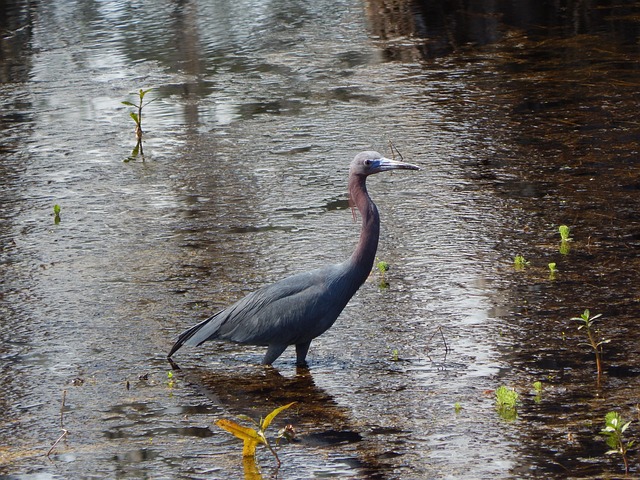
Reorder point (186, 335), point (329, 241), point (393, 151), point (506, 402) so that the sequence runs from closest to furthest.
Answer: point (506, 402)
point (186, 335)
point (329, 241)
point (393, 151)

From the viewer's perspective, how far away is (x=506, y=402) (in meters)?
5.15

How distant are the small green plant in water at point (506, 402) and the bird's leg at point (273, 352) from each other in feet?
4.23

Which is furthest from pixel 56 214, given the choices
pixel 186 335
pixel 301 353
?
pixel 301 353

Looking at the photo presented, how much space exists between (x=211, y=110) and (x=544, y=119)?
133 inches

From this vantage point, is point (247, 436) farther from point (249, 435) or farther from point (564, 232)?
point (564, 232)

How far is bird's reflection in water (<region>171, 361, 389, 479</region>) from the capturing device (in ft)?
16.5

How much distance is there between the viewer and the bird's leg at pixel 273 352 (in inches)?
234

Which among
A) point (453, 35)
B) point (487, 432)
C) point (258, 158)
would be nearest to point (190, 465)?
point (487, 432)

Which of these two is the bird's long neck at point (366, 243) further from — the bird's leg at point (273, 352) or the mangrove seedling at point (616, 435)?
the mangrove seedling at point (616, 435)

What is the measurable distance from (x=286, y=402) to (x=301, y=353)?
1.50 feet

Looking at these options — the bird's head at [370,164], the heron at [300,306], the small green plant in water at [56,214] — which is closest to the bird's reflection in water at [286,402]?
the heron at [300,306]

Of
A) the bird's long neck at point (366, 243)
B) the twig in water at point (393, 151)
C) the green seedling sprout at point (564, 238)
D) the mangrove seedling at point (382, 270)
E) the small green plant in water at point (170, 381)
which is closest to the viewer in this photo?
the small green plant in water at point (170, 381)

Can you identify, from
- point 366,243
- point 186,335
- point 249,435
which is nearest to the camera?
point 249,435

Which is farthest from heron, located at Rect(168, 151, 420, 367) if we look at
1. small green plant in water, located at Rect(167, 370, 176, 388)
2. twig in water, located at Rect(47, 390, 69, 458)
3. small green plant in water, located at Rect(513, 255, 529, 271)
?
small green plant in water, located at Rect(513, 255, 529, 271)
